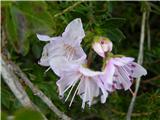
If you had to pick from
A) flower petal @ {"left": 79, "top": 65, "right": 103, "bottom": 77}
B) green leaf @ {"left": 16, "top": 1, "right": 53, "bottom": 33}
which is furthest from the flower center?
green leaf @ {"left": 16, "top": 1, "right": 53, "bottom": 33}

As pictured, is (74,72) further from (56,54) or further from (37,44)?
(37,44)

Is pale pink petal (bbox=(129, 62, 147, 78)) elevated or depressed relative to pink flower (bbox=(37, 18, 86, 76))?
depressed

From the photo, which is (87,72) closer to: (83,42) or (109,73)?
(109,73)

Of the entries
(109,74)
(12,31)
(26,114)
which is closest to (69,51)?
(109,74)

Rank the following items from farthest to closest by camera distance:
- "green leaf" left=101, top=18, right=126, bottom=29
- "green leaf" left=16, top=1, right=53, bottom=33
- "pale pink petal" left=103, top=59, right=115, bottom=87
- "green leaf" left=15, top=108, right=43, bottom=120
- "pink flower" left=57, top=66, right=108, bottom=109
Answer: "green leaf" left=101, top=18, right=126, bottom=29, "pink flower" left=57, top=66, right=108, bottom=109, "pale pink petal" left=103, top=59, right=115, bottom=87, "green leaf" left=16, top=1, right=53, bottom=33, "green leaf" left=15, top=108, right=43, bottom=120

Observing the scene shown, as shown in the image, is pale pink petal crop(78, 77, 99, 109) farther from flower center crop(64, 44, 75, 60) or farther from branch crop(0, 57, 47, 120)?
branch crop(0, 57, 47, 120)

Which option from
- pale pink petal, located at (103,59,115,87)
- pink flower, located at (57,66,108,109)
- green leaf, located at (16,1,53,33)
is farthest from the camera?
pink flower, located at (57,66,108,109)

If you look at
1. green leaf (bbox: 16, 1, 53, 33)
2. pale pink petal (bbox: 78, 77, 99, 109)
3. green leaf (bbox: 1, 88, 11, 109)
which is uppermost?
green leaf (bbox: 16, 1, 53, 33)
